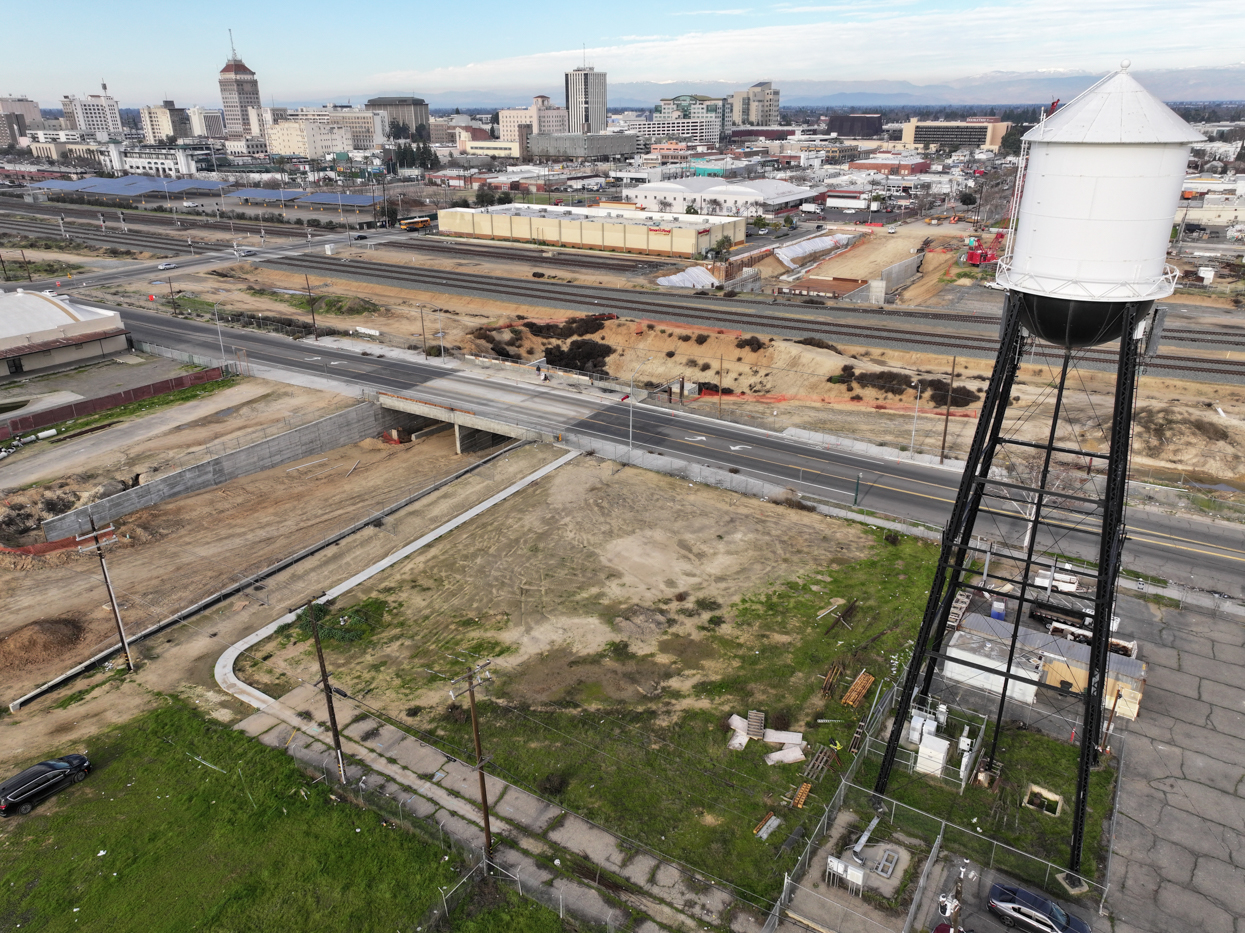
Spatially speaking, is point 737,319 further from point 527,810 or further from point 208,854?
point 208,854

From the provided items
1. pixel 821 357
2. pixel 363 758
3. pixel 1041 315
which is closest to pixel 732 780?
pixel 363 758

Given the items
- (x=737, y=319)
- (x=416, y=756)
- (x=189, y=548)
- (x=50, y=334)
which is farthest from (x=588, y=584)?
(x=50, y=334)

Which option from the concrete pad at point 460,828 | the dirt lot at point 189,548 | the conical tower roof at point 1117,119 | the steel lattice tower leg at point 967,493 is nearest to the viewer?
the conical tower roof at point 1117,119

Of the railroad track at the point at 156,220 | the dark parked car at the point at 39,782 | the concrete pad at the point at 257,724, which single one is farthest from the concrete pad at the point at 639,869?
the railroad track at the point at 156,220

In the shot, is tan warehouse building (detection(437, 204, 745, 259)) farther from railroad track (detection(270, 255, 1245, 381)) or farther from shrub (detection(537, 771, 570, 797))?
shrub (detection(537, 771, 570, 797))

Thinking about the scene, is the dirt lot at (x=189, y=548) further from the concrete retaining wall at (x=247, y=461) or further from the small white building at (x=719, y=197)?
the small white building at (x=719, y=197)

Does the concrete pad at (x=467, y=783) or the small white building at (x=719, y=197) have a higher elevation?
the small white building at (x=719, y=197)
